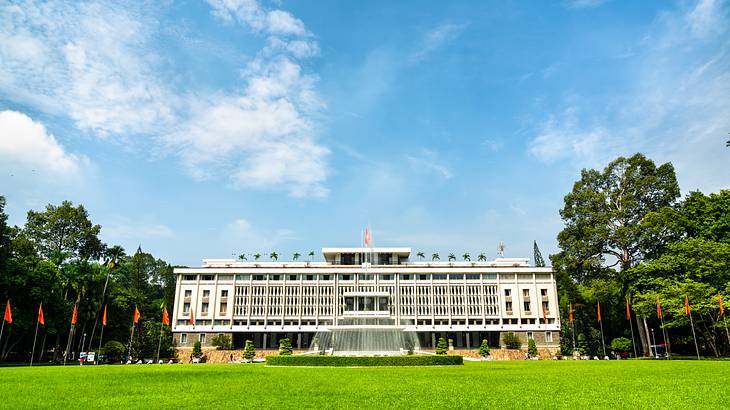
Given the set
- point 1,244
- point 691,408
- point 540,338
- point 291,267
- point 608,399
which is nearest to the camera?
point 691,408

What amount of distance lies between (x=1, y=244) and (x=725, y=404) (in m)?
52.9

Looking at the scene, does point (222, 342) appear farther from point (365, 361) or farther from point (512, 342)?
point (365, 361)

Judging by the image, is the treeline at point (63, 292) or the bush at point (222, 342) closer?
the treeline at point (63, 292)

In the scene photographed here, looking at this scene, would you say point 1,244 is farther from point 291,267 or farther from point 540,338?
point 540,338

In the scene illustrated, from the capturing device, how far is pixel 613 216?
6109 centimetres

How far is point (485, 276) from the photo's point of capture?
8194cm

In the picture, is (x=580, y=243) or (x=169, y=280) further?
(x=169, y=280)

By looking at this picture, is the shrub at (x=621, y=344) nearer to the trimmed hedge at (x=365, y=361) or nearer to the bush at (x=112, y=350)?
the trimmed hedge at (x=365, y=361)

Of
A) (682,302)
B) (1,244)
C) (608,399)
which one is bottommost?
(608,399)

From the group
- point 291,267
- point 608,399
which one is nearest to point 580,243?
point 291,267

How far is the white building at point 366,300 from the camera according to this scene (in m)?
78.8

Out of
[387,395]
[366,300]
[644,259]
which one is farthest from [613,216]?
[387,395]

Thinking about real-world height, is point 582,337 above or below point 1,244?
below

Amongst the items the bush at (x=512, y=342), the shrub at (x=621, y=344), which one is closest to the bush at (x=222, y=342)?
the bush at (x=512, y=342)
